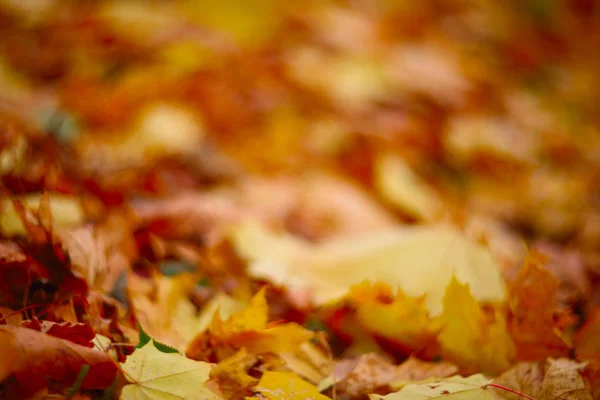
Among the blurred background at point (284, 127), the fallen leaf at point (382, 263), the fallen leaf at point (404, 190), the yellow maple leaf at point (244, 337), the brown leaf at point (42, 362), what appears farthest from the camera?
the fallen leaf at point (404, 190)

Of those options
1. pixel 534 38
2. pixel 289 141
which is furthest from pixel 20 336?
pixel 534 38

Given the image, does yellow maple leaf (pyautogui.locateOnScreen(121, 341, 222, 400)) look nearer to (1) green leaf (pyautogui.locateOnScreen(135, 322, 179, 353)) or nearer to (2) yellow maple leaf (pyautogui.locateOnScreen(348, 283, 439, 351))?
(1) green leaf (pyautogui.locateOnScreen(135, 322, 179, 353))

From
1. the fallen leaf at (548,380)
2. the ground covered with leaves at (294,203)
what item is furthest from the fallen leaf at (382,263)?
the fallen leaf at (548,380)

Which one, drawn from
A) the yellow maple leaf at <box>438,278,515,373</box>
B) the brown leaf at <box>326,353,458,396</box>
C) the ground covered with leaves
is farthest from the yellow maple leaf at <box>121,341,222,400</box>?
the yellow maple leaf at <box>438,278,515,373</box>

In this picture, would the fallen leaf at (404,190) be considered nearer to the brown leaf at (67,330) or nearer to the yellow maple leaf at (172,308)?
the yellow maple leaf at (172,308)

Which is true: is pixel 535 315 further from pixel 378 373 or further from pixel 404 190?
pixel 404 190

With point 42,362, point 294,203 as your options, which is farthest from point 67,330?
point 294,203
